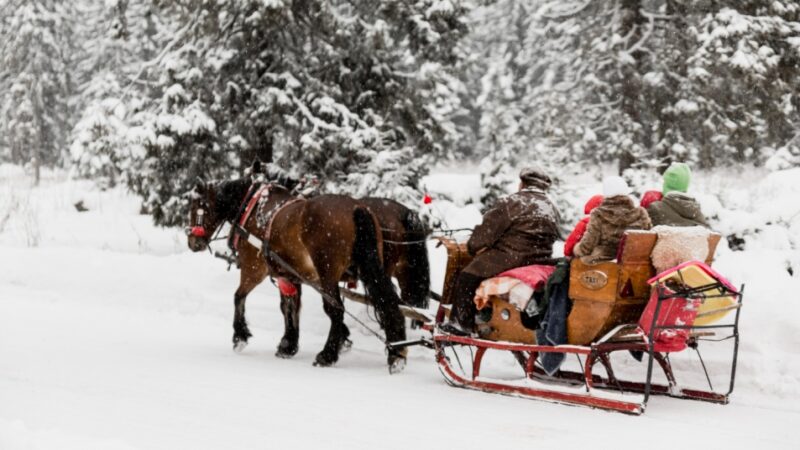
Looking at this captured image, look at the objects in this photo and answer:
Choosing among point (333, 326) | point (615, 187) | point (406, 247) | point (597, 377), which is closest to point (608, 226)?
point (615, 187)

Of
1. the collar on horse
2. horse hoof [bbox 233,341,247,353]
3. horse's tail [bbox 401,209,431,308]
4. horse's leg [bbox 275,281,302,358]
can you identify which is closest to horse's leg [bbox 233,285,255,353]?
horse hoof [bbox 233,341,247,353]

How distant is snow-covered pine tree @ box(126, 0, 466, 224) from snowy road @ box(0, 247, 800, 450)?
3.14 m

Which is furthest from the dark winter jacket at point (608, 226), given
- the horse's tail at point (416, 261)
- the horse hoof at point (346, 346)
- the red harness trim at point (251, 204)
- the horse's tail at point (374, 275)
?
the red harness trim at point (251, 204)

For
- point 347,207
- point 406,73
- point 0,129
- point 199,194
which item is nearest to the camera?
point 347,207

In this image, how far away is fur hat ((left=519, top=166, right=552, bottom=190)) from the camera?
6.62m

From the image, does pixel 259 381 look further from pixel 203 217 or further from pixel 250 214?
pixel 203 217

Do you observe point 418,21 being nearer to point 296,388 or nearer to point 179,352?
point 179,352

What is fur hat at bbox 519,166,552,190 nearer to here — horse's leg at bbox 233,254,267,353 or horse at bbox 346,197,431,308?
horse at bbox 346,197,431,308

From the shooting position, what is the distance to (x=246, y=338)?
8.42m

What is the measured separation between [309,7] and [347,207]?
6.15m

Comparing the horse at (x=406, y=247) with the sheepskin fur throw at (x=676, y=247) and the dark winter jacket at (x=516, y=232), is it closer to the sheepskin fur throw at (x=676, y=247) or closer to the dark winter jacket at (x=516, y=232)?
the dark winter jacket at (x=516, y=232)

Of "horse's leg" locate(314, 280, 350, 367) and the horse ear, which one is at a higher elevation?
the horse ear

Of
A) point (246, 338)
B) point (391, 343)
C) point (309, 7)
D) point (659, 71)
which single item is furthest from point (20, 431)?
point (659, 71)

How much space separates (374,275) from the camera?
24.4 ft
